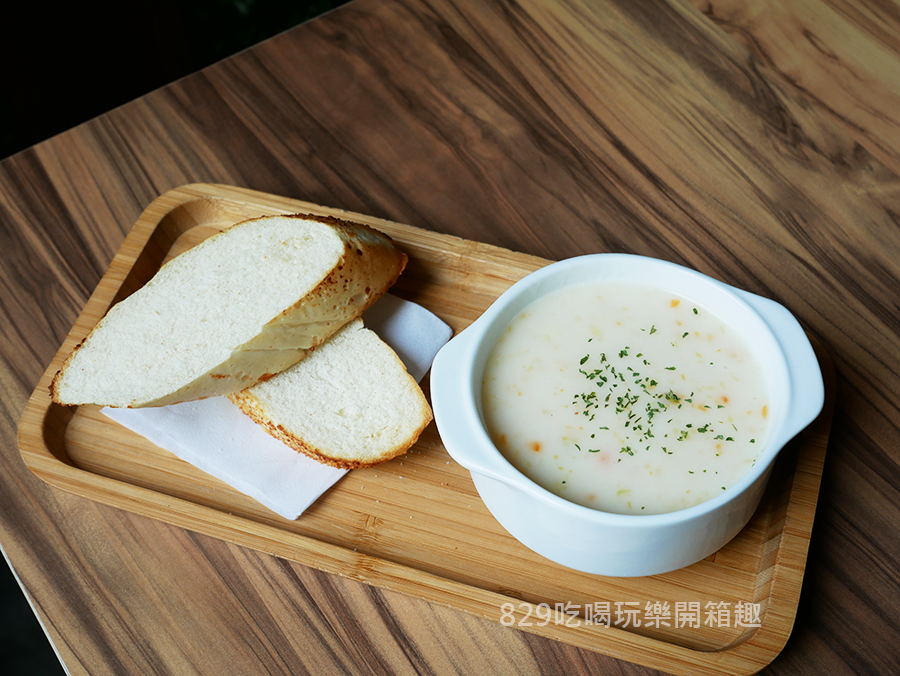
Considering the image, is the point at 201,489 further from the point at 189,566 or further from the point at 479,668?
the point at 479,668

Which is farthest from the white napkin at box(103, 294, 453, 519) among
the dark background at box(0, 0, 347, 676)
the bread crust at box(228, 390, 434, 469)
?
the dark background at box(0, 0, 347, 676)

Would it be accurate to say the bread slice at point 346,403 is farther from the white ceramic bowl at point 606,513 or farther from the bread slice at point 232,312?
the white ceramic bowl at point 606,513

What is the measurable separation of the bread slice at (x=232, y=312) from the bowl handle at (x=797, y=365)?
61cm

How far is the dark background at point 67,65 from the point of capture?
226 centimetres

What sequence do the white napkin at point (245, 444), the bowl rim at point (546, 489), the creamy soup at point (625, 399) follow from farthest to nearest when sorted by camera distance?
the white napkin at point (245, 444)
the creamy soup at point (625, 399)
the bowl rim at point (546, 489)

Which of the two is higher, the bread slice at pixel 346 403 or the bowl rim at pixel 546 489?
the bowl rim at pixel 546 489

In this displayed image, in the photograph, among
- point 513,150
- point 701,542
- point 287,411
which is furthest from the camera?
point 513,150

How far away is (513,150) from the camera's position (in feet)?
5.31

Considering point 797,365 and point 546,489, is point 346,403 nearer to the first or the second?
point 546,489

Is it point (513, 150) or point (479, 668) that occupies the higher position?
point (513, 150)

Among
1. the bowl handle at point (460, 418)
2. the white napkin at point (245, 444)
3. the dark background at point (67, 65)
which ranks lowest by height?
the dark background at point (67, 65)

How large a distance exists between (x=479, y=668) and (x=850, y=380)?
0.78m

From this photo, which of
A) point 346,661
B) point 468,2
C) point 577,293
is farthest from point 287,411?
point 468,2

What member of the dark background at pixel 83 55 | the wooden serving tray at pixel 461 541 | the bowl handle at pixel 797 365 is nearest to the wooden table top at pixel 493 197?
the wooden serving tray at pixel 461 541
